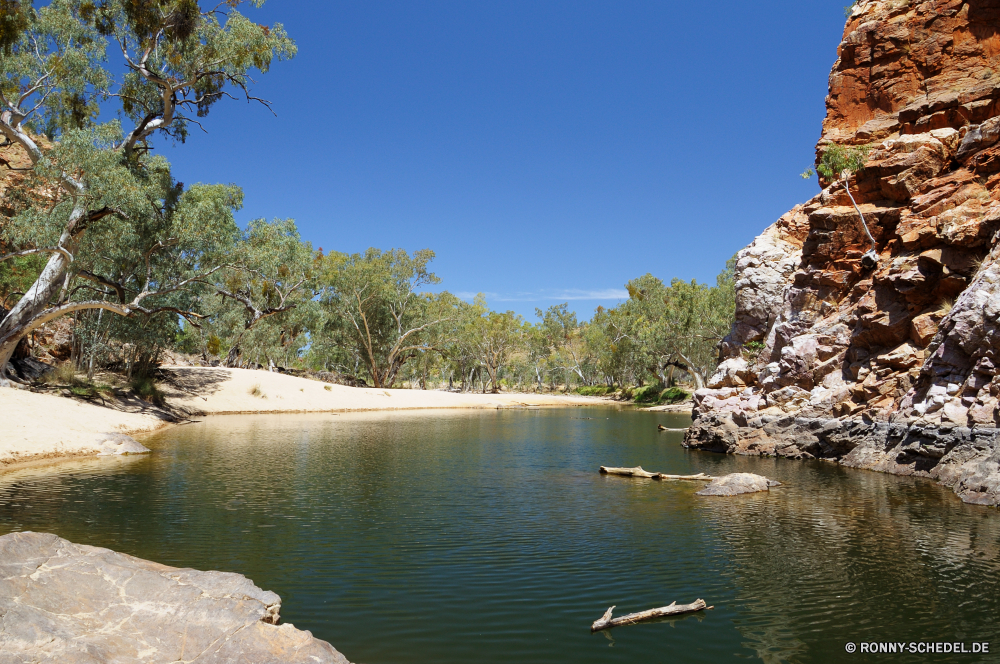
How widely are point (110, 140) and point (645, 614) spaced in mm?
35391

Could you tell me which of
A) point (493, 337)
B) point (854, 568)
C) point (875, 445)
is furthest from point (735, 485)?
point (493, 337)

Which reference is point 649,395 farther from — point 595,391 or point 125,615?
point 125,615

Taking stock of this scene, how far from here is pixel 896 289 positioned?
27125 millimetres

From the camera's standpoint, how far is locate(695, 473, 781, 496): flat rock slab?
61.9ft

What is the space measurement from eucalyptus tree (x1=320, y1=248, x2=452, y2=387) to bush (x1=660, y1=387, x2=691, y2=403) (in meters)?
31.2

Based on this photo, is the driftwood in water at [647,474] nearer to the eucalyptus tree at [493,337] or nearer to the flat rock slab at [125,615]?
the flat rock slab at [125,615]

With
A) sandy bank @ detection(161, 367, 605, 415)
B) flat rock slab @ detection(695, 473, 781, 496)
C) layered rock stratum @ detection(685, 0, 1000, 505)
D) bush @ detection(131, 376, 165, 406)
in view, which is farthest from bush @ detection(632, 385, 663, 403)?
flat rock slab @ detection(695, 473, 781, 496)

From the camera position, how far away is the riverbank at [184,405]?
76.3 ft

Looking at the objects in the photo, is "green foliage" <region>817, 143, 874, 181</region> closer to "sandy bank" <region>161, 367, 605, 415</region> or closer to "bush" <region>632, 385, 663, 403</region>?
"sandy bank" <region>161, 367, 605, 415</region>

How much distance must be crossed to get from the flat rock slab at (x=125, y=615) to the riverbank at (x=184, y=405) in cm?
1742

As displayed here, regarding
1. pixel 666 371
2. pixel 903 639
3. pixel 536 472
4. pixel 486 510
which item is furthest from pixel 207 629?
pixel 666 371

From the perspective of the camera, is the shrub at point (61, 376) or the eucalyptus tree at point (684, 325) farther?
the eucalyptus tree at point (684, 325)

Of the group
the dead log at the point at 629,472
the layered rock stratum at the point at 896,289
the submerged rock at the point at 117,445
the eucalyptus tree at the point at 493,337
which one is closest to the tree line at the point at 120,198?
the submerged rock at the point at 117,445

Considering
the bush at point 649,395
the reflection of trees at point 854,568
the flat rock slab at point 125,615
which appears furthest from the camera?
the bush at point 649,395
